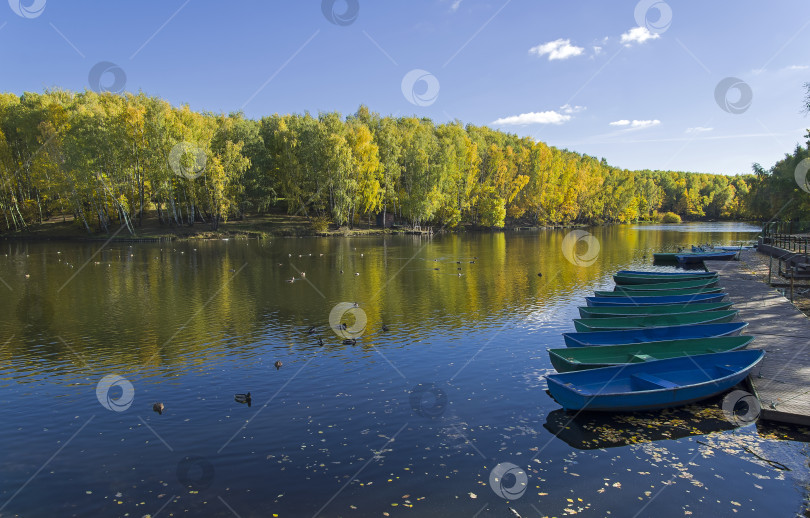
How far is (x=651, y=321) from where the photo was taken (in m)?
23.0

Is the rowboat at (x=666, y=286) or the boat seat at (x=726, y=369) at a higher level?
the rowboat at (x=666, y=286)

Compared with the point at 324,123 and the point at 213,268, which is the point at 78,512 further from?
the point at 324,123

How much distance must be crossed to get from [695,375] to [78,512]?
19.0 meters

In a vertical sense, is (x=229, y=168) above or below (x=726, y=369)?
above

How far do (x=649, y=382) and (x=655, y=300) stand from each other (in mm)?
13684

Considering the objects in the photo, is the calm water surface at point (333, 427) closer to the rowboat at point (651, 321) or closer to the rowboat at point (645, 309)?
the rowboat at point (651, 321)

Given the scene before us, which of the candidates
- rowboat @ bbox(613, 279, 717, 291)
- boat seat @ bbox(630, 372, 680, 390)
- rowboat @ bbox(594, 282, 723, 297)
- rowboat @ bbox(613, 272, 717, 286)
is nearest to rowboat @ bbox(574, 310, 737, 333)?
boat seat @ bbox(630, 372, 680, 390)

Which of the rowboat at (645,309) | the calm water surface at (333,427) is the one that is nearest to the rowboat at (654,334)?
the calm water surface at (333,427)

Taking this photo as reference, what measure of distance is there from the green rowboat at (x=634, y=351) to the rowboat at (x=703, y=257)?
4072 cm

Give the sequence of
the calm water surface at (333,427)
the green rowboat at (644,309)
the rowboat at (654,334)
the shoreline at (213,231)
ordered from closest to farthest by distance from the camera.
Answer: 1. the calm water surface at (333,427)
2. the rowboat at (654,334)
3. the green rowboat at (644,309)
4. the shoreline at (213,231)

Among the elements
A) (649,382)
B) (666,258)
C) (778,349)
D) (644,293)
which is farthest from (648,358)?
(666,258)

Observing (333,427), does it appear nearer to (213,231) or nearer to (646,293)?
(646,293)

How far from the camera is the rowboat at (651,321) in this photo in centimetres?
2178

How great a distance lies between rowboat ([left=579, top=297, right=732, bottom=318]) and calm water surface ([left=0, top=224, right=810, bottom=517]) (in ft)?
8.76
